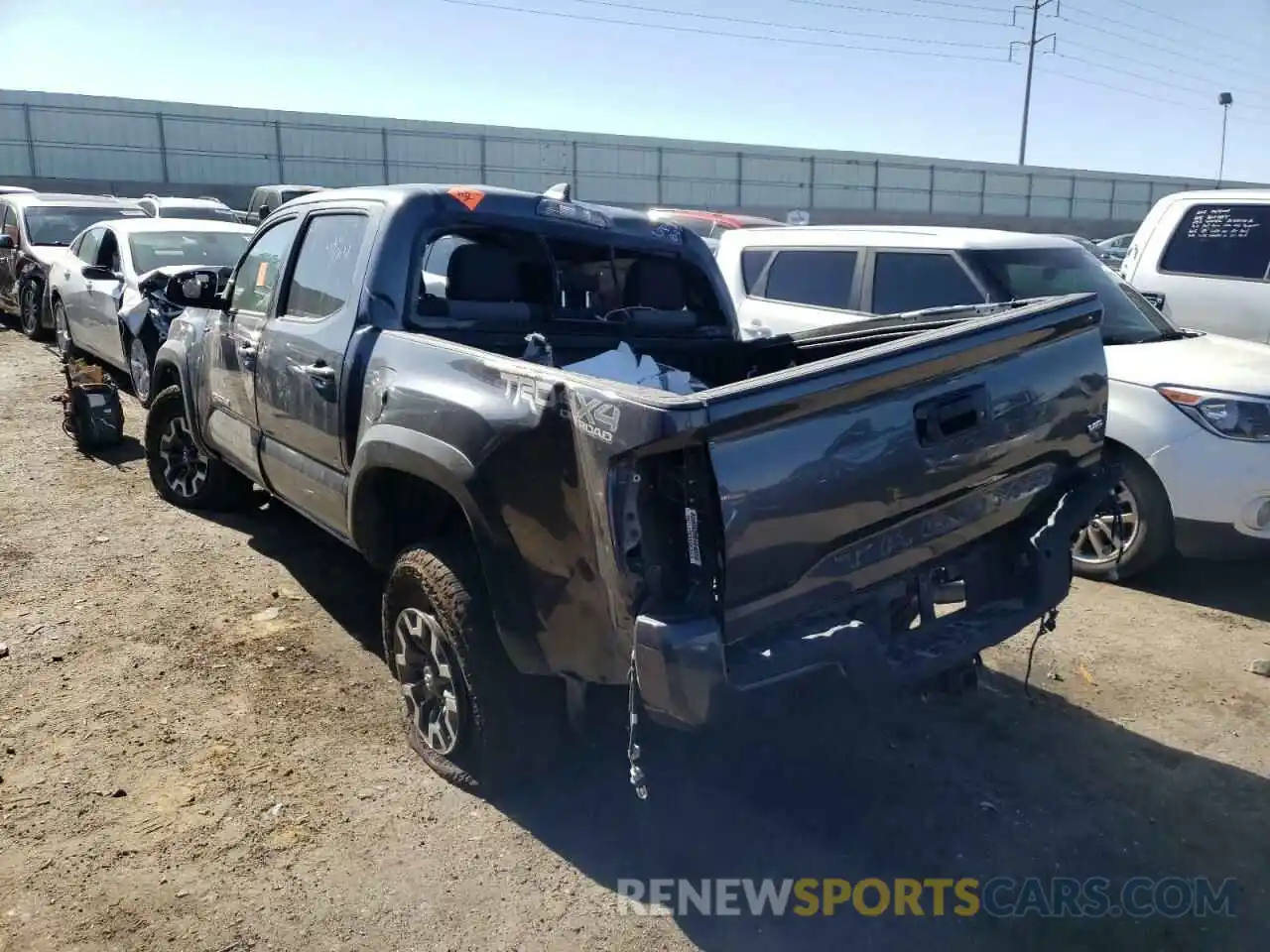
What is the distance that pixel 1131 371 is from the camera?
5430 mm

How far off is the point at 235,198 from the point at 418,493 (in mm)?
31245

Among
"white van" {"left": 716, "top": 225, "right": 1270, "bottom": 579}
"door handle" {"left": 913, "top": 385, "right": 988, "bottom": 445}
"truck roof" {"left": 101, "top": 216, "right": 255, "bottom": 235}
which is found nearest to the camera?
"door handle" {"left": 913, "top": 385, "right": 988, "bottom": 445}

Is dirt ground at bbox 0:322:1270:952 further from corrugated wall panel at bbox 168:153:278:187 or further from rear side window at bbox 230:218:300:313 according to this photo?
corrugated wall panel at bbox 168:153:278:187

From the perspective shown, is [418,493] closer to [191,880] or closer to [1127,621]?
[191,880]

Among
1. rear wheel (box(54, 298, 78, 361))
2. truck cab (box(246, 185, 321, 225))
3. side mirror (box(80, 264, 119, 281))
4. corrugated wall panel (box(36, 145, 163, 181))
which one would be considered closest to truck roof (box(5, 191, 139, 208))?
rear wheel (box(54, 298, 78, 361))

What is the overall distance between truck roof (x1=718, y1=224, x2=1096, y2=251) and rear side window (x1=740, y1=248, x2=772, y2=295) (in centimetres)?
7

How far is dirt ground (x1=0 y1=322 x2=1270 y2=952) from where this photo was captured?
9.43ft

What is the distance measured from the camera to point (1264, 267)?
25.6 ft

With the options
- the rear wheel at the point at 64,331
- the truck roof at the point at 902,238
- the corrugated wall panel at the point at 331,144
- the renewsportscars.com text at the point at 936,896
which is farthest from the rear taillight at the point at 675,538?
the corrugated wall panel at the point at 331,144

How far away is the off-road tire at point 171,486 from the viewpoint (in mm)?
6145

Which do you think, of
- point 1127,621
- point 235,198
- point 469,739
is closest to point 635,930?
point 469,739

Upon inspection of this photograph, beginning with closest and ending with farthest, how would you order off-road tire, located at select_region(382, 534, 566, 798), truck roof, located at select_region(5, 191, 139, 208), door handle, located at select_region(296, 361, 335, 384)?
off-road tire, located at select_region(382, 534, 566, 798) < door handle, located at select_region(296, 361, 335, 384) < truck roof, located at select_region(5, 191, 139, 208)

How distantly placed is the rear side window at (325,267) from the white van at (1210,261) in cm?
618

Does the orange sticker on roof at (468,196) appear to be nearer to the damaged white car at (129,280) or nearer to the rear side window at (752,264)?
the rear side window at (752,264)
